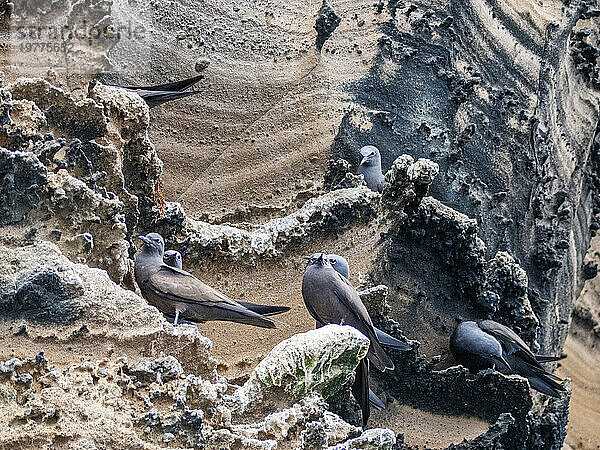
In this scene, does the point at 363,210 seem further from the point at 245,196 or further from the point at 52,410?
the point at 52,410

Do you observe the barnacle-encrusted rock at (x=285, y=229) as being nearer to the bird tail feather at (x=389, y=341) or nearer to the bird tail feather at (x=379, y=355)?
the bird tail feather at (x=389, y=341)

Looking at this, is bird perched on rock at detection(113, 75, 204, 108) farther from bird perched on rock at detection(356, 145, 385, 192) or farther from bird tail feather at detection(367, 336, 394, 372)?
bird tail feather at detection(367, 336, 394, 372)

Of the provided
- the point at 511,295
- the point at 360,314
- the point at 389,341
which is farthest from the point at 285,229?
the point at 511,295

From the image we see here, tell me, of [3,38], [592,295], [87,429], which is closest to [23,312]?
[87,429]

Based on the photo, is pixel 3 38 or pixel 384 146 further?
pixel 384 146

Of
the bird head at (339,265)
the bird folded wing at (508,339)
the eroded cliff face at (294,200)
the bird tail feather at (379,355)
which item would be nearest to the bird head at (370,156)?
the eroded cliff face at (294,200)

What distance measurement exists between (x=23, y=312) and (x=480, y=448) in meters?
3.95

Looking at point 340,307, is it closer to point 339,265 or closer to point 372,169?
point 339,265

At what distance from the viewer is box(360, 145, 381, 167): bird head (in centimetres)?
735

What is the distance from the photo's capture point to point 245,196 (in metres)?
7.78

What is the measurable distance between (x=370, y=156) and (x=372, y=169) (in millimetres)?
115

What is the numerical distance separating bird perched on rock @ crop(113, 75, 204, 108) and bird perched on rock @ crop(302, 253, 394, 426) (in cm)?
219

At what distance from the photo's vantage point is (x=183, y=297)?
5.20 meters

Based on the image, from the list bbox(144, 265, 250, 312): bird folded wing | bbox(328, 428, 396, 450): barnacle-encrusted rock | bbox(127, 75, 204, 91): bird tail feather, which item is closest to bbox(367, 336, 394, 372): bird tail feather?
bbox(144, 265, 250, 312): bird folded wing
